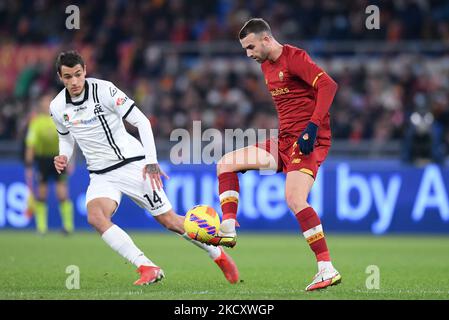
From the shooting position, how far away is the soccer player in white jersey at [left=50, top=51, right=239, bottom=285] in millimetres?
8484

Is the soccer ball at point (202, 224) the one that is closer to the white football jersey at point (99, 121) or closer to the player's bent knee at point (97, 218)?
the player's bent knee at point (97, 218)

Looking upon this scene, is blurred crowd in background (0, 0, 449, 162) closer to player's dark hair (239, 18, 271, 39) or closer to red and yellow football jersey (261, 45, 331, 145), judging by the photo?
red and yellow football jersey (261, 45, 331, 145)

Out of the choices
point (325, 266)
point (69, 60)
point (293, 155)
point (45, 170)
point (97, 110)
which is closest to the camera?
point (325, 266)

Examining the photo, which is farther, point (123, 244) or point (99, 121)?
point (99, 121)

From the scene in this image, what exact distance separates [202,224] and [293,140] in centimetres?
109

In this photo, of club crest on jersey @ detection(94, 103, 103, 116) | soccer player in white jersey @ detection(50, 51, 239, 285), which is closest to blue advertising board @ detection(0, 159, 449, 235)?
soccer player in white jersey @ detection(50, 51, 239, 285)

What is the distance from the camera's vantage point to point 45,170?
54.3 ft

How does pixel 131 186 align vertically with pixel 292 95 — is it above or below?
below

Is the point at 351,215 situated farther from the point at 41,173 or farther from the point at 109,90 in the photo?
the point at 109,90

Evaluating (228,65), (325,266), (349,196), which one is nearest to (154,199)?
(325,266)

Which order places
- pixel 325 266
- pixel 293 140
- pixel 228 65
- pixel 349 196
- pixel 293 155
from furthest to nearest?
pixel 228 65
pixel 349 196
pixel 293 140
pixel 293 155
pixel 325 266

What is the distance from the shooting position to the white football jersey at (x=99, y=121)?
8.64 metres

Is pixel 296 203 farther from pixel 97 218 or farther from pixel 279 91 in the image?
pixel 97 218
